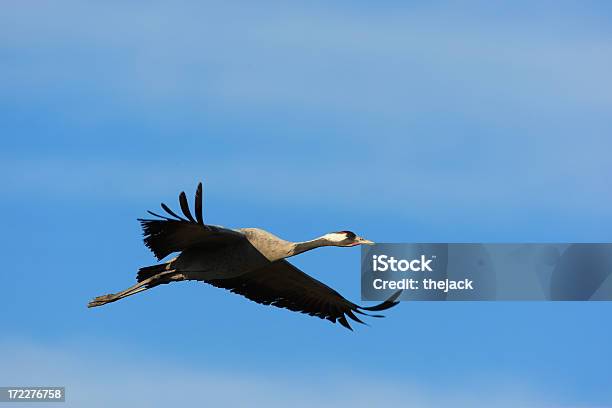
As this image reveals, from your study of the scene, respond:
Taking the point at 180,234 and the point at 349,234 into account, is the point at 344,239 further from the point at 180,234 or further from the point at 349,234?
the point at 180,234

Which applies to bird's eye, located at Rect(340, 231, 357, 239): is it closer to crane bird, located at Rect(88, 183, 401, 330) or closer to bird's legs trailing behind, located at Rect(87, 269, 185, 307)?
crane bird, located at Rect(88, 183, 401, 330)

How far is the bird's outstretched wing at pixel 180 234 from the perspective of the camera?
65.7 ft

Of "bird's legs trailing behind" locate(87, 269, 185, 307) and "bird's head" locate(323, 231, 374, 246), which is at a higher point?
"bird's head" locate(323, 231, 374, 246)

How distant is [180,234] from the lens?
67.3 ft

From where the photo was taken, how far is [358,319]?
23625mm

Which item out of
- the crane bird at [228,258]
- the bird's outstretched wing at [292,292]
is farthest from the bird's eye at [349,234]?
the bird's outstretched wing at [292,292]

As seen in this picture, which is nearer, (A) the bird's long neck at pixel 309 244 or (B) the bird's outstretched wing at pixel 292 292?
(A) the bird's long neck at pixel 309 244

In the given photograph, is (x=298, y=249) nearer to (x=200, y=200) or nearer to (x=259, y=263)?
(x=259, y=263)

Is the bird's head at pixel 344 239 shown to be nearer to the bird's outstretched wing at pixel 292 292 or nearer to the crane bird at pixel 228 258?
the crane bird at pixel 228 258

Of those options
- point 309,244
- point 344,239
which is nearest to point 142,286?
point 309,244

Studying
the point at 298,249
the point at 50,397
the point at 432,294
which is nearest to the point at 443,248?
Result: the point at 432,294

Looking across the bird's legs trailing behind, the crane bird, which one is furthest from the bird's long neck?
the bird's legs trailing behind

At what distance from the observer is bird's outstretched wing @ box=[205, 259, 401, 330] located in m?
23.2

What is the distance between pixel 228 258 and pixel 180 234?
94 centimetres
